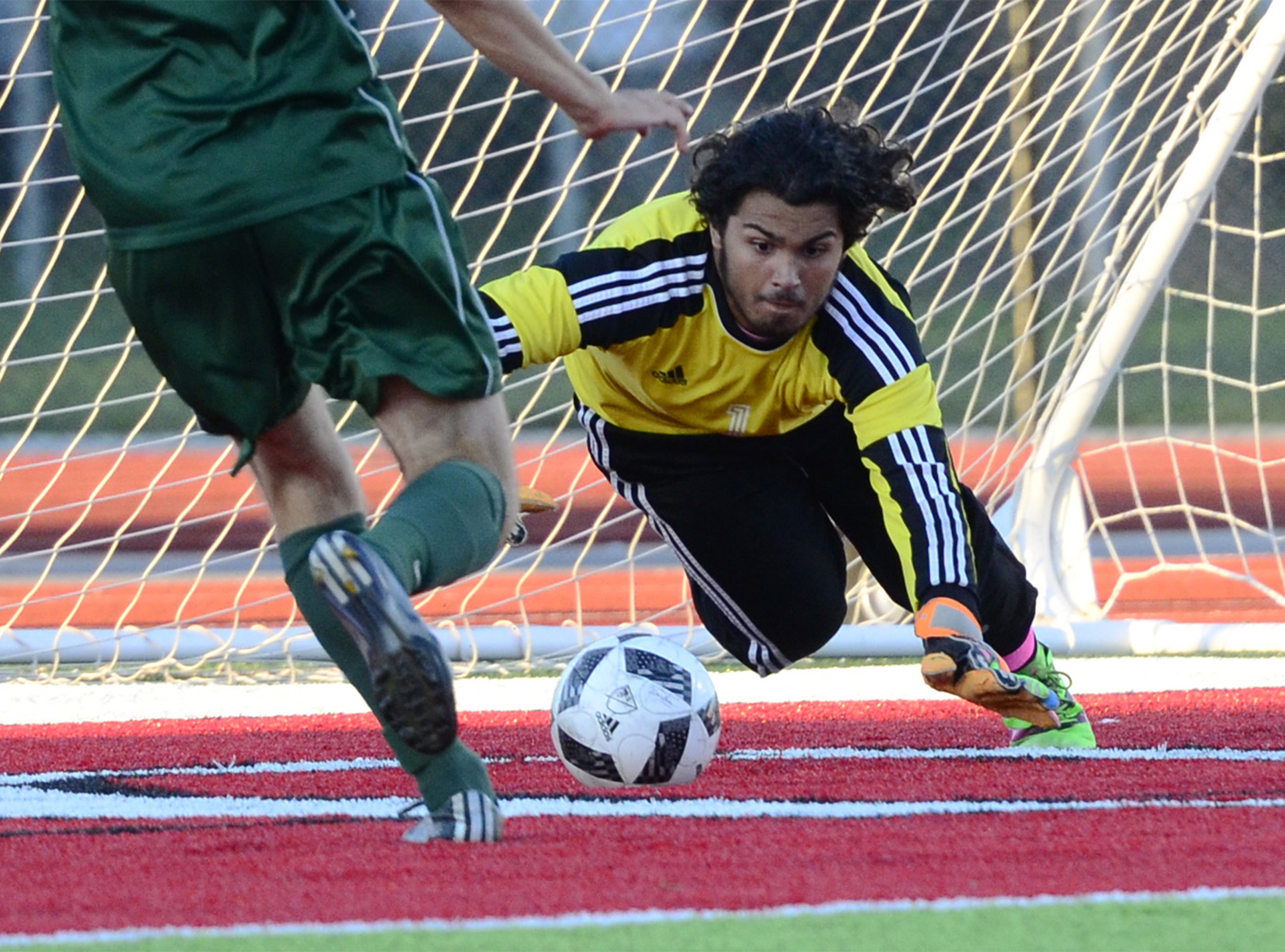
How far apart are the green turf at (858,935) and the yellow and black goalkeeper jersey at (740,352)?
1265 mm

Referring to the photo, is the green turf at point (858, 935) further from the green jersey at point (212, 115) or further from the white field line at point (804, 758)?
the white field line at point (804, 758)

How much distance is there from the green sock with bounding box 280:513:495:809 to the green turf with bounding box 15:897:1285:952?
528 mm

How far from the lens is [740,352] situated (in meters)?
3.24

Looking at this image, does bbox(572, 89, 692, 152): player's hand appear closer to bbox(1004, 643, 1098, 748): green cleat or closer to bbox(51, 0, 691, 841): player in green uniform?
bbox(51, 0, 691, 841): player in green uniform

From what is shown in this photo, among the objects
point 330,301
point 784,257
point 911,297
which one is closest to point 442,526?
point 330,301

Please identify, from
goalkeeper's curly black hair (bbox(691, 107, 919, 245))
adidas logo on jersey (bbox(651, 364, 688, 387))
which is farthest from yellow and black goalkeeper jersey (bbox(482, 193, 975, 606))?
goalkeeper's curly black hair (bbox(691, 107, 919, 245))

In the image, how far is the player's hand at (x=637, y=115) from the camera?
214cm

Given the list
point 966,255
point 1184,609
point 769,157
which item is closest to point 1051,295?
point 1184,609

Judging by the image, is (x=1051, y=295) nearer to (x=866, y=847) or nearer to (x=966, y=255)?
(x=966, y=255)

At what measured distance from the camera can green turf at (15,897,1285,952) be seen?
1621 millimetres

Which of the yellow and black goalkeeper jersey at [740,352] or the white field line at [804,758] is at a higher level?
the yellow and black goalkeeper jersey at [740,352]

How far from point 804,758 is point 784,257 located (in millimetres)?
865

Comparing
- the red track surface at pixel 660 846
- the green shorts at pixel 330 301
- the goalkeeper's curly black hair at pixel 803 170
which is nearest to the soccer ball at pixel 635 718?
the red track surface at pixel 660 846

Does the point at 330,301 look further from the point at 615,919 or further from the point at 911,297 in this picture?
the point at 911,297
